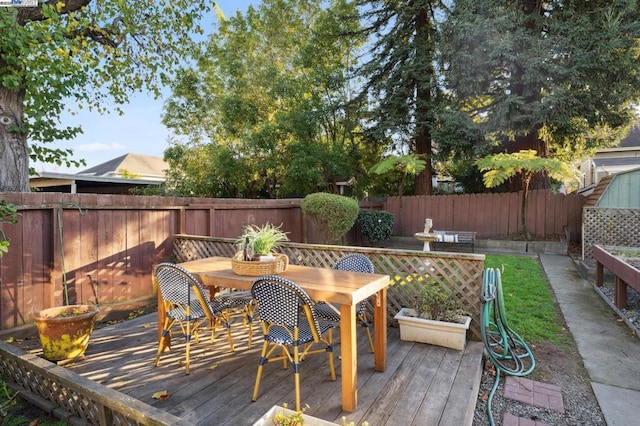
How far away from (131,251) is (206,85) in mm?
10407

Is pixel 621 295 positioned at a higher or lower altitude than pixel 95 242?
lower

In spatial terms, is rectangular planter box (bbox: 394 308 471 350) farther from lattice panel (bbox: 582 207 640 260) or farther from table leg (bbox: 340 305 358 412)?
→ lattice panel (bbox: 582 207 640 260)

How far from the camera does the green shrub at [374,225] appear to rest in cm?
1023

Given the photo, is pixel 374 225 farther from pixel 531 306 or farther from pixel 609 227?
pixel 531 306

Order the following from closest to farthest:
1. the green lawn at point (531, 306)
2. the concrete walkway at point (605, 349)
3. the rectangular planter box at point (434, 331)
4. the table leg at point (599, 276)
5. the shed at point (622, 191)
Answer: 1. the concrete walkway at point (605, 349)
2. the rectangular planter box at point (434, 331)
3. the green lawn at point (531, 306)
4. the table leg at point (599, 276)
5. the shed at point (622, 191)

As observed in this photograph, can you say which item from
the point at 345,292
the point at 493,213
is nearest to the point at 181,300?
the point at 345,292

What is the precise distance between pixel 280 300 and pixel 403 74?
11.2m

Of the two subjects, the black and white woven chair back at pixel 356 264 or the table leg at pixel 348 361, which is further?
the black and white woven chair back at pixel 356 264

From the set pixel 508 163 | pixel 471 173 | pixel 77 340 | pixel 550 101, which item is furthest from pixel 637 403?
pixel 471 173

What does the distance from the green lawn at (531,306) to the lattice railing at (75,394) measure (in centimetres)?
379

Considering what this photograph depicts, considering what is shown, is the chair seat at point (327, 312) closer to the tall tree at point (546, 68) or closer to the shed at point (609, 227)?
the shed at point (609, 227)

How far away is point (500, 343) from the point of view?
11.2 feet

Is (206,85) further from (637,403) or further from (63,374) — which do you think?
(637,403)

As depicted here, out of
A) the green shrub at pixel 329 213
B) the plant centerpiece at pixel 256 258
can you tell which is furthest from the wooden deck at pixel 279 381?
the green shrub at pixel 329 213
